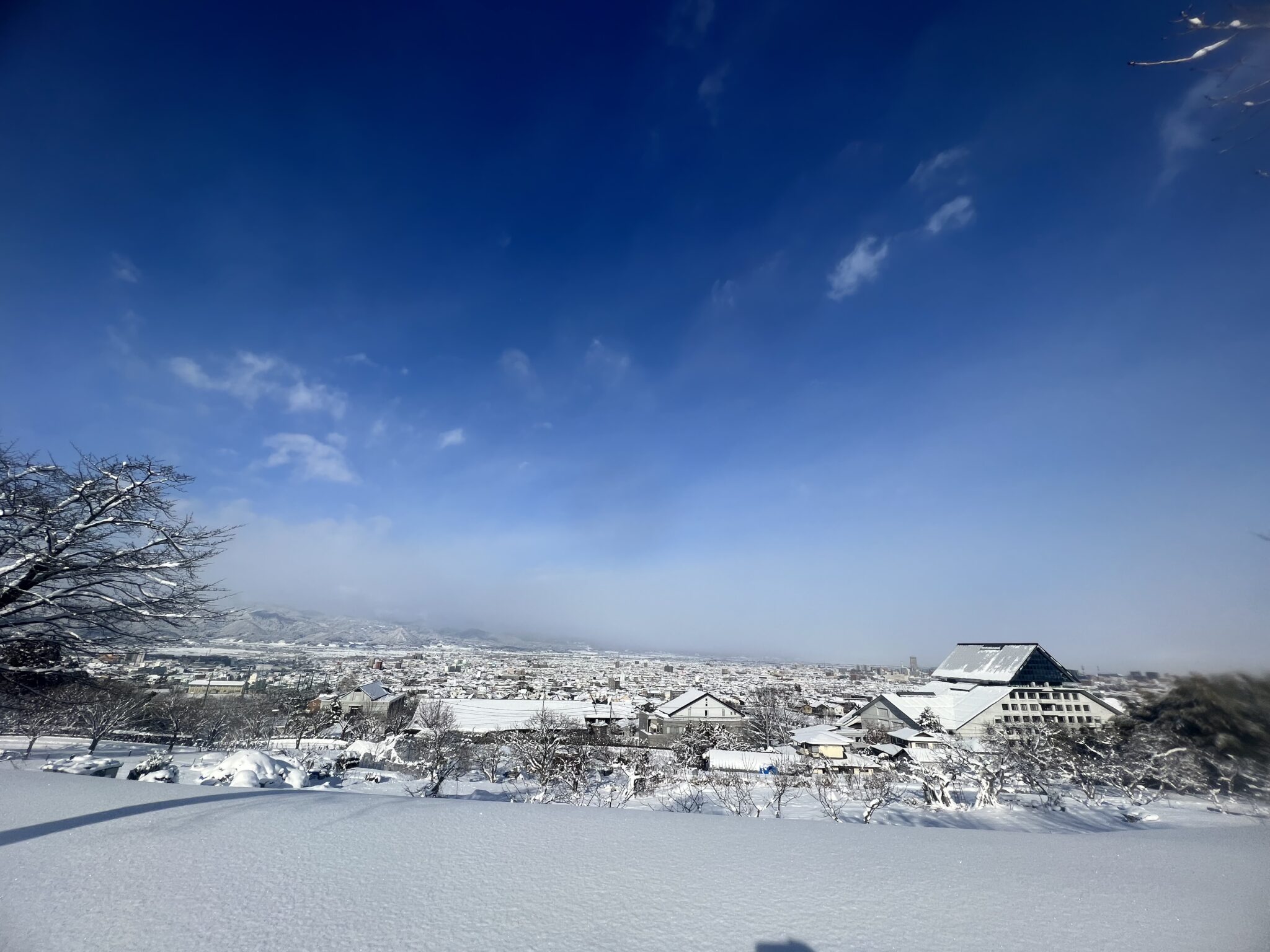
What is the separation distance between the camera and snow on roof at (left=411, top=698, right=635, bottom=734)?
28.8 meters

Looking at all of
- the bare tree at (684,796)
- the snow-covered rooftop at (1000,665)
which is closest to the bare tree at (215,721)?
the bare tree at (684,796)

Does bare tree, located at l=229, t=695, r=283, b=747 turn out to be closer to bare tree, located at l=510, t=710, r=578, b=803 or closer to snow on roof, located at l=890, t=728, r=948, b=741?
bare tree, located at l=510, t=710, r=578, b=803

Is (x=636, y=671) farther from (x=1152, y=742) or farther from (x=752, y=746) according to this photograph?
(x=1152, y=742)

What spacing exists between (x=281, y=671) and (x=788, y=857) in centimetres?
4778

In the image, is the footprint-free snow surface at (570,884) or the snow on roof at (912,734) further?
the snow on roof at (912,734)

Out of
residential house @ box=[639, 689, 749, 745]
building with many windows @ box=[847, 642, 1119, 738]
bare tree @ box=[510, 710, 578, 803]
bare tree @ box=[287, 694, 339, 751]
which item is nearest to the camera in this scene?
bare tree @ box=[510, 710, 578, 803]

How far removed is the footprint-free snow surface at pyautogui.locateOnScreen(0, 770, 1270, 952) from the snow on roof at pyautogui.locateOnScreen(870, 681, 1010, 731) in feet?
65.6

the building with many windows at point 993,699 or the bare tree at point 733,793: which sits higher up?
the building with many windows at point 993,699

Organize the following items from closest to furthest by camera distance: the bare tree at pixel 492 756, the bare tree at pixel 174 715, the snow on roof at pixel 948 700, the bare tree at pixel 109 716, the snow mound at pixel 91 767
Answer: the snow mound at pixel 91 767 < the bare tree at pixel 109 716 < the bare tree at pixel 492 756 < the snow on roof at pixel 948 700 < the bare tree at pixel 174 715

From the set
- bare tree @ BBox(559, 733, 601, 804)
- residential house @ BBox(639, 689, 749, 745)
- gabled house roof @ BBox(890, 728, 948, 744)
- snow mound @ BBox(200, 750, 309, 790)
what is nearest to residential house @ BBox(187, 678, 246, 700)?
bare tree @ BBox(559, 733, 601, 804)

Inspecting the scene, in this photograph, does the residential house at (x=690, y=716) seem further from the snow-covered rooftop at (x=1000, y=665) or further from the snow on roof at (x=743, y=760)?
the snow-covered rooftop at (x=1000, y=665)

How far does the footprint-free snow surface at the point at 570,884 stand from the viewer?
2.01 meters

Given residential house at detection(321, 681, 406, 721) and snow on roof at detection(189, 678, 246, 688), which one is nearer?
snow on roof at detection(189, 678, 246, 688)

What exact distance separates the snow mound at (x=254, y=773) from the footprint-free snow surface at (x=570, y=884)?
210 inches
